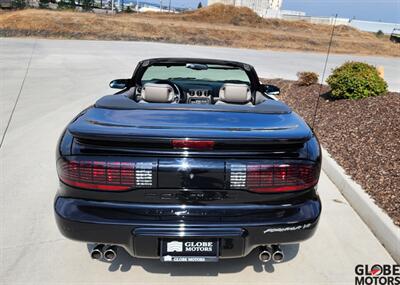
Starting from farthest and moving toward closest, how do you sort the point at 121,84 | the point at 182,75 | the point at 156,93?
the point at 182,75 < the point at 121,84 < the point at 156,93

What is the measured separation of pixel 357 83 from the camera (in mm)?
7086

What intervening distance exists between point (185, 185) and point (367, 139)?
374 centimetres

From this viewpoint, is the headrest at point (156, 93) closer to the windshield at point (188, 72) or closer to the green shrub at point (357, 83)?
the windshield at point (188, 72)

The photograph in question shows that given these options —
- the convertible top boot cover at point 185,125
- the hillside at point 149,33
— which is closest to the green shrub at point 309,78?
the convertible top boot cover at point 185,125

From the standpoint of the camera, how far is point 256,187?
7.57 ft

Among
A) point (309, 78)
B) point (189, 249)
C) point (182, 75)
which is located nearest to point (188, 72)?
point (182, 75)

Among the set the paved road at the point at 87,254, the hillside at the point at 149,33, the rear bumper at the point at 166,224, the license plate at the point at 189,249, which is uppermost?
the rear bumper at the point at 166,224

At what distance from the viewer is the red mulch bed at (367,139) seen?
397cm

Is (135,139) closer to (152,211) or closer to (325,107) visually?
(152,211)

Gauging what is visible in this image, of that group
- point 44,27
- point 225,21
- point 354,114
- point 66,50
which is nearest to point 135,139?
point 354,114

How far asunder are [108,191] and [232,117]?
0.93 metres

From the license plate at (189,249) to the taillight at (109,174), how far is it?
39 centimetres

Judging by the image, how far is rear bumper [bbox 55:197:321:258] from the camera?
228cm

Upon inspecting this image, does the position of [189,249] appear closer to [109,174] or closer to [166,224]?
[166,224]
